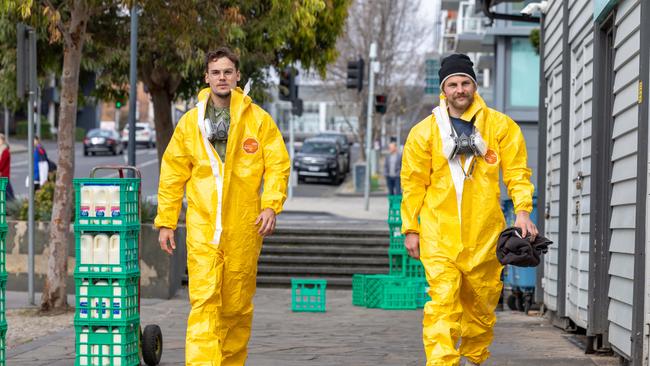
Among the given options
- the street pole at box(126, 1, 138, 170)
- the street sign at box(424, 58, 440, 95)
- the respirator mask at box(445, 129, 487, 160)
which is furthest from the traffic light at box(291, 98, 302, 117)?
the street sign at box(424, 58, 440, 95)

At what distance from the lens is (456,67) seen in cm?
768

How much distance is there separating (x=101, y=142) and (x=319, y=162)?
17970 mm

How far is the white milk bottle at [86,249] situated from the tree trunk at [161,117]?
13414mm

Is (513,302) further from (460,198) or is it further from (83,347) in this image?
(460,198)

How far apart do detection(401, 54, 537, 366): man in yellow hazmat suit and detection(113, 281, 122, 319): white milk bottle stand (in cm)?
193

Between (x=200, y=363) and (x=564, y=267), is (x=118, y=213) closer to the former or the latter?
(x=200, y=363)

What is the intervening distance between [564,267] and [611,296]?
3.39m

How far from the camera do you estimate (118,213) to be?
8.44 meters

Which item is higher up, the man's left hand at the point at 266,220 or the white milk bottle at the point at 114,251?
the man's left hand at the point at 266,220

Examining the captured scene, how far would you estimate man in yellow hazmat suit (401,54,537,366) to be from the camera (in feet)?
24.7

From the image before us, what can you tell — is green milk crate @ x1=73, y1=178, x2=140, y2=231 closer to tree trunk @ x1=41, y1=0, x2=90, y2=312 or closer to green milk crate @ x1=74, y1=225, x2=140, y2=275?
green milk crate @ x1=74, y1=225, x2=140, y2=275

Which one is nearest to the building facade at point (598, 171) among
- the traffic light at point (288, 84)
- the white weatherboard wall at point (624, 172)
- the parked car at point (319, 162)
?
the white weatherboard wall at point (624, 172)

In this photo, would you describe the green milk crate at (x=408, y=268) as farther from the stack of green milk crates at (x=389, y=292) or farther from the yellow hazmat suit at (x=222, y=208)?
the yellow hazmat suit at (x=222, y=208)

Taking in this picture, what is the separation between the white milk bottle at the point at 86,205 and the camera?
27.9 feet
